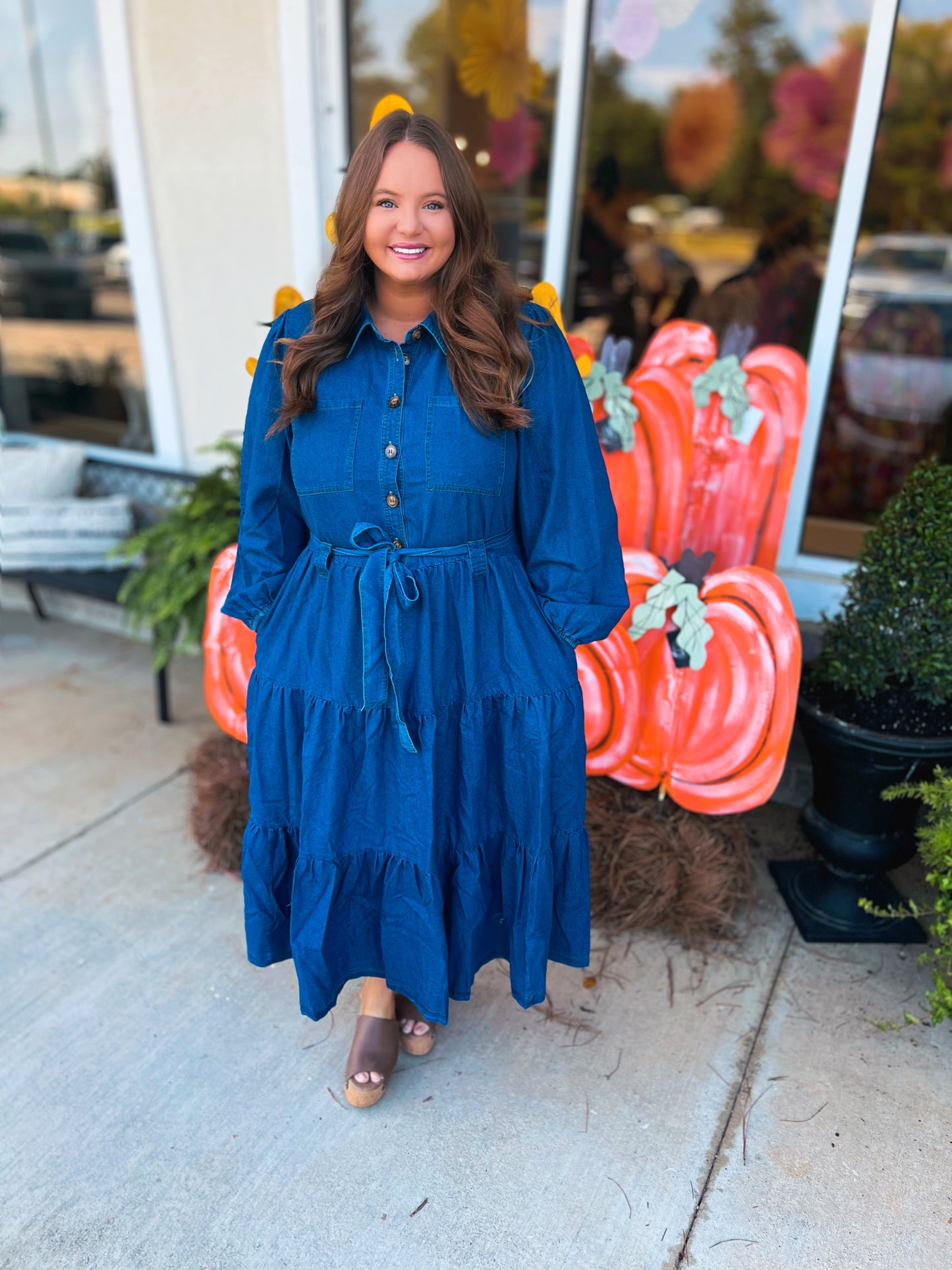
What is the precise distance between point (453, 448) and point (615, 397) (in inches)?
39.7

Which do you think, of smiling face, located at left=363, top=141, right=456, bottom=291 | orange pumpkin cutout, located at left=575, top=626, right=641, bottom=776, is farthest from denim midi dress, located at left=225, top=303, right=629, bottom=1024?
orange pumpkin cutout, located at left=575, top=626, right=641, bottom=776

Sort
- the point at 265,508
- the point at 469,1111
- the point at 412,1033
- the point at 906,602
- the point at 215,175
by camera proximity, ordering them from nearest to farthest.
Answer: the point at 265,508 → the point at 469,1111 → the point at 412,1033 → the point at 906,602 → the point at 215,175

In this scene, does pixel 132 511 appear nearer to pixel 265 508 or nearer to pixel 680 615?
pixel 265 508

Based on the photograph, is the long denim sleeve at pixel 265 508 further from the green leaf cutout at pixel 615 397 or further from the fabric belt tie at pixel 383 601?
the green leaf cutout at pixel 615 397

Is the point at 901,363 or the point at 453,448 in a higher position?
the point at 453,448

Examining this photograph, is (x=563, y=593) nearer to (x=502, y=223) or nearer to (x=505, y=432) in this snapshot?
(x=505, y=432)

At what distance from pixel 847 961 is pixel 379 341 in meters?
1.84

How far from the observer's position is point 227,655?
7.92ft

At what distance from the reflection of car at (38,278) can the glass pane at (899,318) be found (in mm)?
3725

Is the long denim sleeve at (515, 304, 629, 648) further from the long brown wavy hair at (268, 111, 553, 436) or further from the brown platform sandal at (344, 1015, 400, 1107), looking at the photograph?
the brown platform sandal at (344, 1015, 400, 1107)

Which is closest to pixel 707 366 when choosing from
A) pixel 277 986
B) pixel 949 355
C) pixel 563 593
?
pixel 563 593

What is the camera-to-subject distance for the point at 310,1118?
6.00 ft

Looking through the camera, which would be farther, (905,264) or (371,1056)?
(905,264)

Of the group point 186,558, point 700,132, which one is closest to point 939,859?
point 186,558
